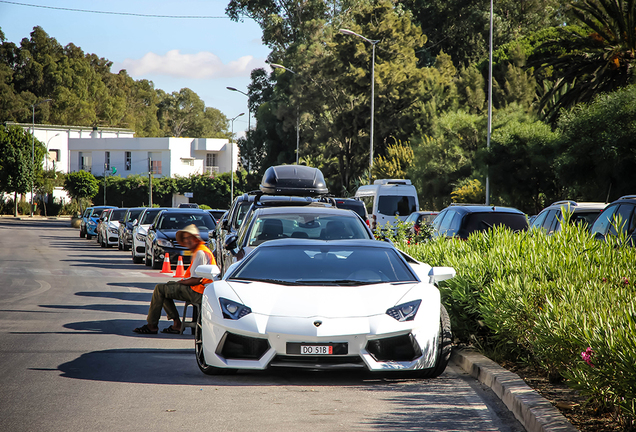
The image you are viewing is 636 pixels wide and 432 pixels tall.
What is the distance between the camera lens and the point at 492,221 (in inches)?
631

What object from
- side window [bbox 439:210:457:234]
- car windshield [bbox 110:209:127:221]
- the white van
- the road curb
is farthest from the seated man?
car windshield [bbox 110:209:127:221]

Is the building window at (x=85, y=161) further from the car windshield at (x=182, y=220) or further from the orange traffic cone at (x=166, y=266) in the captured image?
the orange traffic cone at (x=166, y=266)

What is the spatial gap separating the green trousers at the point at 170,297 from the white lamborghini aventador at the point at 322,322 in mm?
2516

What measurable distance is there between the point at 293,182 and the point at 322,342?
1412 centimetres

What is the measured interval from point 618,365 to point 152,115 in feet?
446

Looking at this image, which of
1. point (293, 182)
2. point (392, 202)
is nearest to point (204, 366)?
point (293, 182)

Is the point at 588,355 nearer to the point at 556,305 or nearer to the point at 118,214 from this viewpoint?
the point at 556,305

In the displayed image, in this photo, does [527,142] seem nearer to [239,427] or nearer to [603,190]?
[603,190]

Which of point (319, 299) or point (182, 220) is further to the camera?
point (182, 220)

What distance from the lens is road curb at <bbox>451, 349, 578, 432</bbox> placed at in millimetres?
5337

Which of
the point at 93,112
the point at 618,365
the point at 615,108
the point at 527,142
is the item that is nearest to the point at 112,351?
the point at 618,365

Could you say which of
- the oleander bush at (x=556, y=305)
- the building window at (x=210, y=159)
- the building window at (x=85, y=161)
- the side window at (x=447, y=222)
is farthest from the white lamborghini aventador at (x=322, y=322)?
the building window at (x=85, y=161)

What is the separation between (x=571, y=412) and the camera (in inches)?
227

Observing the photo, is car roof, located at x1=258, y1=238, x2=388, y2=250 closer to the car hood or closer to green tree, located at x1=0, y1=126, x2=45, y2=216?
the car hood
